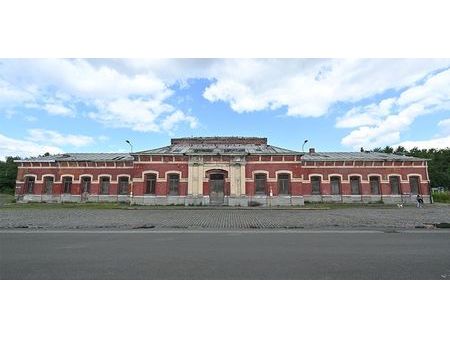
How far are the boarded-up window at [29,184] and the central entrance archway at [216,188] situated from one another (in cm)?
2136

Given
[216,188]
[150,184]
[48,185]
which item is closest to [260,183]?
[216,188]

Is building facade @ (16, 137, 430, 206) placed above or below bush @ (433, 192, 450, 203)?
above

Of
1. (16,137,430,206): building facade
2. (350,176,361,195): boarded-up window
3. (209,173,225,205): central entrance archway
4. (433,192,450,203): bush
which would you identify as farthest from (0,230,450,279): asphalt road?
(433,192,450,203): bush

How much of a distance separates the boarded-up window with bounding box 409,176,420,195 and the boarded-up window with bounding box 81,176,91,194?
1415 inches

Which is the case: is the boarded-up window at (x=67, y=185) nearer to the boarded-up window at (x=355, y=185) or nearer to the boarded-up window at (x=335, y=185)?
the boarded-up window at (x=335, y=185)

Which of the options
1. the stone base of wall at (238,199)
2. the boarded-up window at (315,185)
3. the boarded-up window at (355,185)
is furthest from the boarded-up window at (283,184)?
the boarded-up window at (355,185)

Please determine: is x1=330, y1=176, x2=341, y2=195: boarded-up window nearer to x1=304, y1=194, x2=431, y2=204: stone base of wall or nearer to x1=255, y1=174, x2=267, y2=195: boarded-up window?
x1=304, y1=194, x2=431, y2=204: stone base of wall

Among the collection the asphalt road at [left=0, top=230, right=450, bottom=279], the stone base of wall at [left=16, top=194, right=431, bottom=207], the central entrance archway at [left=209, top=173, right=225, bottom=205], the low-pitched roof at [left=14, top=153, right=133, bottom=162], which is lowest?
the asphalt road at [left=0, top=230, right=450, bottom=279]

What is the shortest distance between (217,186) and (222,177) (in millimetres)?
1029

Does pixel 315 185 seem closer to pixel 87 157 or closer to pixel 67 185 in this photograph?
pixel 87 157

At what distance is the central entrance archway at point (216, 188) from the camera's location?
1026 inches

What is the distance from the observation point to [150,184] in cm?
2698

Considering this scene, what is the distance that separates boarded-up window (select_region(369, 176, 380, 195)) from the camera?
1150 inches

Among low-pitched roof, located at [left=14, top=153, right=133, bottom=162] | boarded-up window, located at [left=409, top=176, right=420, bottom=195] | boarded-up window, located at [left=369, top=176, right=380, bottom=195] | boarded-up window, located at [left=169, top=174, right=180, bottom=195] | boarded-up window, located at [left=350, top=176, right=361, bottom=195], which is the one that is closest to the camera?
boarded-up window, located at [left=169, top=174, right=180, bottom=195]
